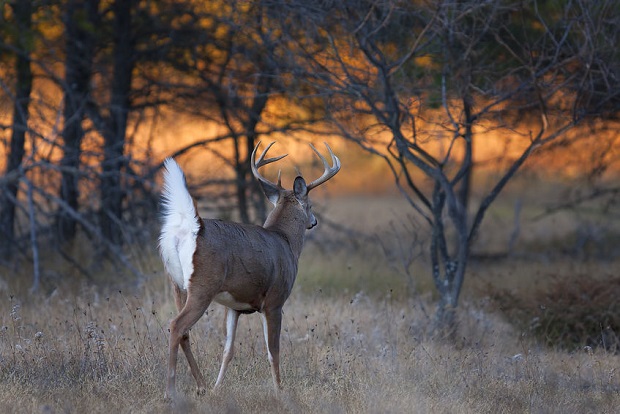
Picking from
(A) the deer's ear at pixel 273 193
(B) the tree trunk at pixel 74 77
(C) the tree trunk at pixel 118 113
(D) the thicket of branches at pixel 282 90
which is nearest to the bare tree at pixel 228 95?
(D) the thicket of branches at pixel 282 90

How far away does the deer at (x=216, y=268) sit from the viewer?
628 centimetres

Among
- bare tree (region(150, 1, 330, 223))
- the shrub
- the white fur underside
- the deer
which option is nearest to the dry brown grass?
the deer

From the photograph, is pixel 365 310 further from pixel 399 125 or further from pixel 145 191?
pixel 145 191

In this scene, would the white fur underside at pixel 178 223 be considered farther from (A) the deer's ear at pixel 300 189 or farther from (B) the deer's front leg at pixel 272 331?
(A) the deer's ear at pixel 300 189

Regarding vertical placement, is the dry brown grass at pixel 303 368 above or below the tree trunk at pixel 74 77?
below

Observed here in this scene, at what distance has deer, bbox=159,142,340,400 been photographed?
6281mm

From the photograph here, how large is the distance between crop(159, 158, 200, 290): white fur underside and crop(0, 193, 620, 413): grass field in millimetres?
1001

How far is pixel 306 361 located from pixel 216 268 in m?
1.81

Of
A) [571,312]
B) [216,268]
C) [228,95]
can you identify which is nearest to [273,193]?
[216,268]

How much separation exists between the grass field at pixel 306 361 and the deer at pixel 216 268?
396 mm

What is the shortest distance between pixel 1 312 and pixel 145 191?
474cm

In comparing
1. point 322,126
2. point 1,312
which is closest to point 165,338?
point 1,312

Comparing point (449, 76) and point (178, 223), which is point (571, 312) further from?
point (178, 223)

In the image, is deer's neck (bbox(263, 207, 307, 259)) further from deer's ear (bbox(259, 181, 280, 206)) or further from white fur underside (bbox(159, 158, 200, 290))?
white fur underside (bbox(159, 158, 200, 290))
